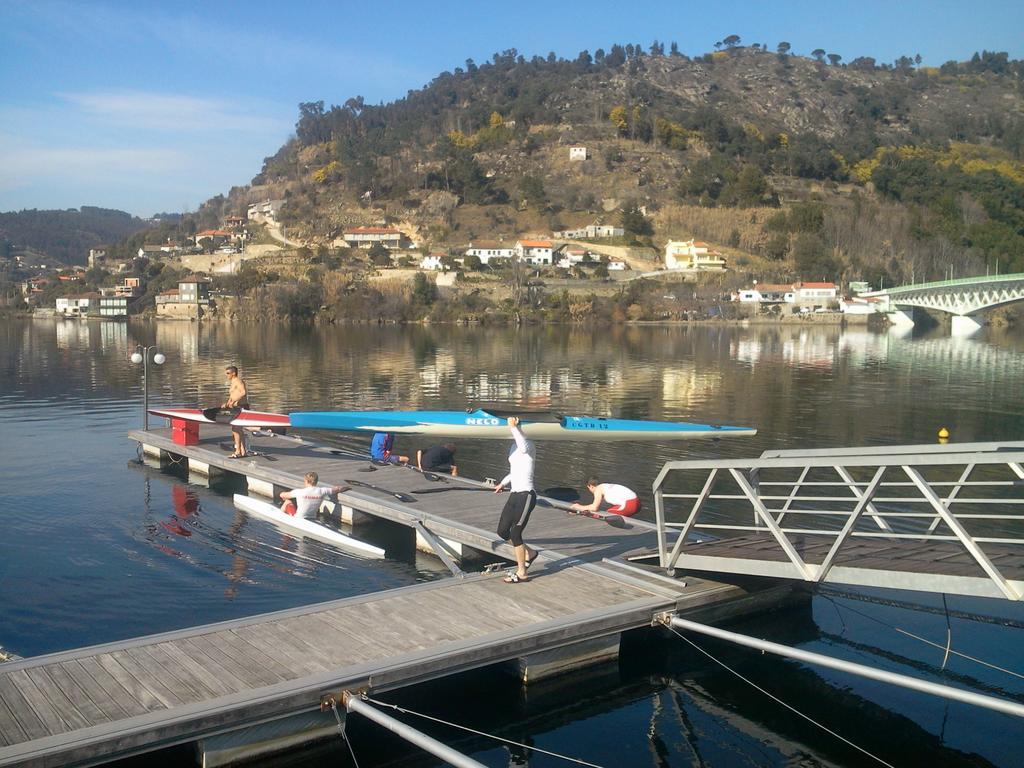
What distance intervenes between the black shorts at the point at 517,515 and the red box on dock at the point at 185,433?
549 inches

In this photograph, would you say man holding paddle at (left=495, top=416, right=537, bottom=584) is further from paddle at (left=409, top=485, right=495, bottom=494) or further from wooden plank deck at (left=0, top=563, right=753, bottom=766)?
paddle at (left=409, top=485, right=495, bottom=494)

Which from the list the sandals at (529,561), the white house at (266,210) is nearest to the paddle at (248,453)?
the sandals at (529,561)

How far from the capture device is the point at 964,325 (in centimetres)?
10219

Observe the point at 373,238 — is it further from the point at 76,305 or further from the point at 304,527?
the point at 304,527

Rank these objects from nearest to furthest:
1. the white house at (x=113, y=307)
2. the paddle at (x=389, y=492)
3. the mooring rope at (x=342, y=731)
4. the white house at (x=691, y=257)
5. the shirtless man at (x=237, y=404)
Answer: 1. the mooring rope at (x=342, y=731)
2. the paddle at (x=389, y=492)
3. the shirtless man at (x=237, y=404)
4. the white house at (x=691, y=257)
5. the white house at (x=113, y=307)

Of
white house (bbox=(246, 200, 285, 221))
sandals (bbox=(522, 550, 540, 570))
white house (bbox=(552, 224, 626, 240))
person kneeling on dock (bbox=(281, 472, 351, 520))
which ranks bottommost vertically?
person kneeling on dock (bbox=(281, 472, 351, 520))

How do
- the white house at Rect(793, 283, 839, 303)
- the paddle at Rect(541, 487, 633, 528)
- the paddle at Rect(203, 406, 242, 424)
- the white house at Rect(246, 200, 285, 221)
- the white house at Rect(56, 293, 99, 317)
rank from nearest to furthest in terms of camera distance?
1. the paddle at Rect(541, 487, 633, 528)
2. the paddle at Rect(203, 406, 242, 424)
3. the white house at Rect(793, 283, 839, 303)
4. the white house at Rect(56, 293, 99, 317)
5. the white house at Rect(246, 200, 285, 221)

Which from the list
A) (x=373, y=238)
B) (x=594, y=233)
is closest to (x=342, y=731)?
(x=594, y=233)

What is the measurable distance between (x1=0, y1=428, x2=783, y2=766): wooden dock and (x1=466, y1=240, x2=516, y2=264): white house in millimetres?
120987

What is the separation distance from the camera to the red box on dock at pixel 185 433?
2336 centimetres

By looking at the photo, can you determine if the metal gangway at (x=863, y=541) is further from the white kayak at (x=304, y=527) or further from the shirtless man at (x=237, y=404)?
the shirtless man at (x=237, y=404)

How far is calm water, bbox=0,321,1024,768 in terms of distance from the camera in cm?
1021

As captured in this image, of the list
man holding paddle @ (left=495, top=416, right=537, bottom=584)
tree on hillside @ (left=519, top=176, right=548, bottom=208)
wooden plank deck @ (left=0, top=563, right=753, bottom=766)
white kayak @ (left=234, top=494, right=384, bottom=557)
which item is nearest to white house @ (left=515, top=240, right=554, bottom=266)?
tree on hillside @ (left=519, top=176, right=548, bottom=208)

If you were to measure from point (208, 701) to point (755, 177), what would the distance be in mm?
150038
